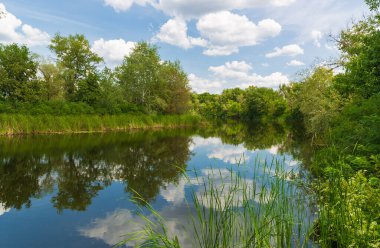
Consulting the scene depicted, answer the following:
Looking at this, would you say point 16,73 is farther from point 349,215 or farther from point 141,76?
point 349,215

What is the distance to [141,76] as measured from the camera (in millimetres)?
38438

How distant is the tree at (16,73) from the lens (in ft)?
90.7

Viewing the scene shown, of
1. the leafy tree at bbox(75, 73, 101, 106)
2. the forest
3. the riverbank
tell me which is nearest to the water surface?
the forest

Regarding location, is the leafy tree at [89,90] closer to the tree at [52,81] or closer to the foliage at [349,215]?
the tree at [52,81]

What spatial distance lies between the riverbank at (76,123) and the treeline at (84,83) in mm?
1741

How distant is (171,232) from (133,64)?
34.5 m

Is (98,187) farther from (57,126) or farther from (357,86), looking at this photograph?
(57,126)

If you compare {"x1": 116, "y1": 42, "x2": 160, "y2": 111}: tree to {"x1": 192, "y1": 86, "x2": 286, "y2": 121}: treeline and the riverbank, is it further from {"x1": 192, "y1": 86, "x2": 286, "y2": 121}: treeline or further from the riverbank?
{"x1": 192, "y1": 86, "x2": 286, "y2": 121}: treeline

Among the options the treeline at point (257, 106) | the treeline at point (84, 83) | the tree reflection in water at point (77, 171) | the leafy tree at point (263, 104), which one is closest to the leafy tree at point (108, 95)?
the treeline at point (84, 83)

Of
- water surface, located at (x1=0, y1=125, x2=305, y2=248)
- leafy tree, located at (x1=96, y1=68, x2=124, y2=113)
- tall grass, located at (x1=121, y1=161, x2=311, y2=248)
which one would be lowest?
water surface, located at (x1=0, y1=125, x2=305, y2=248)

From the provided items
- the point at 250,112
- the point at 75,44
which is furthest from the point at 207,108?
the point at 75,44

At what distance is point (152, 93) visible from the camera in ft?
135

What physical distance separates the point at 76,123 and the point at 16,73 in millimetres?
8642

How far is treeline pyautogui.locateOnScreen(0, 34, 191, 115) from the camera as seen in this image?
28031 mm
